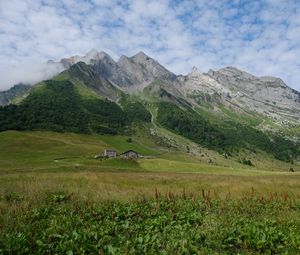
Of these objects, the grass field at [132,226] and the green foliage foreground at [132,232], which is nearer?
the green foliage foreground at [132,232]

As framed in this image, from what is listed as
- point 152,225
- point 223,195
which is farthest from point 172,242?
point 223,195

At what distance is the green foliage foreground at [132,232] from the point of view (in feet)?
27.7

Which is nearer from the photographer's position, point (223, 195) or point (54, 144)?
point (223, 195)

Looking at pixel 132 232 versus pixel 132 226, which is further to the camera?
pixel 132 226

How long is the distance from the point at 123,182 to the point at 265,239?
1819 cm

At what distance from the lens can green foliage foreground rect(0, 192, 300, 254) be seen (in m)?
8.45

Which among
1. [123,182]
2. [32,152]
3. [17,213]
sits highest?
[17,213]

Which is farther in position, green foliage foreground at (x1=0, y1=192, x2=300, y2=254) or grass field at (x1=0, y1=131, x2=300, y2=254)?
grass field at (x1=0, y1=131, x2=300, y2=254)

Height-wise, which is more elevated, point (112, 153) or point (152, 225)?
point (152, 225)

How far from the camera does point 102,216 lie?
12.6 meters

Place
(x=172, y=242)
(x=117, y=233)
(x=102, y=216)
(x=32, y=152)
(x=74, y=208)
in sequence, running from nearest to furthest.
Answer: (x=172, y=242)
(x=117, y=233)
(x=102, y=216)
(x=74, y=208)
(x=32, y=152)

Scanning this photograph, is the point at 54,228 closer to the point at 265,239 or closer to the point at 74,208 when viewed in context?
the point at 74,208

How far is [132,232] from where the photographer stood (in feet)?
34.4

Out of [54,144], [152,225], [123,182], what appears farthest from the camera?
[54,144]
